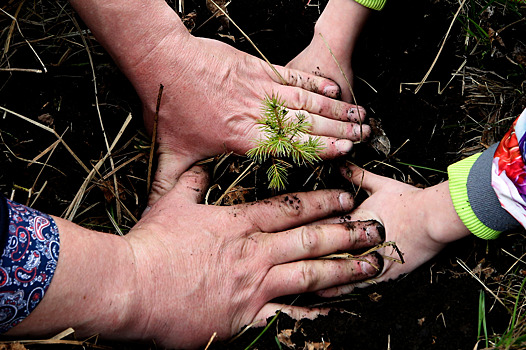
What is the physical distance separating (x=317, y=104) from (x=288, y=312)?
89cm

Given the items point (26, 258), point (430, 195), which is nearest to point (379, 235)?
point (430, 195)

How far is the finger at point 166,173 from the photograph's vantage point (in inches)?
75.6

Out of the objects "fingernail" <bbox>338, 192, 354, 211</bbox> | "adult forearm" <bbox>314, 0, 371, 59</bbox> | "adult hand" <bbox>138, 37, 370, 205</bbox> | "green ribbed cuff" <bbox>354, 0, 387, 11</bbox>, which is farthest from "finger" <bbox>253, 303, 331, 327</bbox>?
"green ribbed cuff" <bbox>354, 0, 387, 11</bbox>

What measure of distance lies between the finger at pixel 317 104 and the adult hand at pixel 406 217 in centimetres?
24

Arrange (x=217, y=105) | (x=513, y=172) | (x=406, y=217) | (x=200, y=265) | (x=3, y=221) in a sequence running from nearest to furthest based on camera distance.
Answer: (x=3, y=221)
(x=513, y=172)
(x=200, y=265)
(x=406, y=217)
(x=217, y=105)

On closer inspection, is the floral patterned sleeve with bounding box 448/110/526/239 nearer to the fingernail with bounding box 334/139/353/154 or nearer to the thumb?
the fingernail with bounding box 334/139/353/154

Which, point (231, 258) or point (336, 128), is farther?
point (336, 128)

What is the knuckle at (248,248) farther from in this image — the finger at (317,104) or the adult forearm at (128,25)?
the adult forearm at (128,25)

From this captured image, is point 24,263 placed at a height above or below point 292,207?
above

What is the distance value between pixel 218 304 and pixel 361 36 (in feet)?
4.51

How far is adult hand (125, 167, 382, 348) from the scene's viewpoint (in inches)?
64.1

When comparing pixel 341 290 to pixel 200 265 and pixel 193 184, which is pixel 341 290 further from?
pixel 193 184

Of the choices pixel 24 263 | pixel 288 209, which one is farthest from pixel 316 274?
pixel 24 263

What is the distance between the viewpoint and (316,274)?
5.70ft
